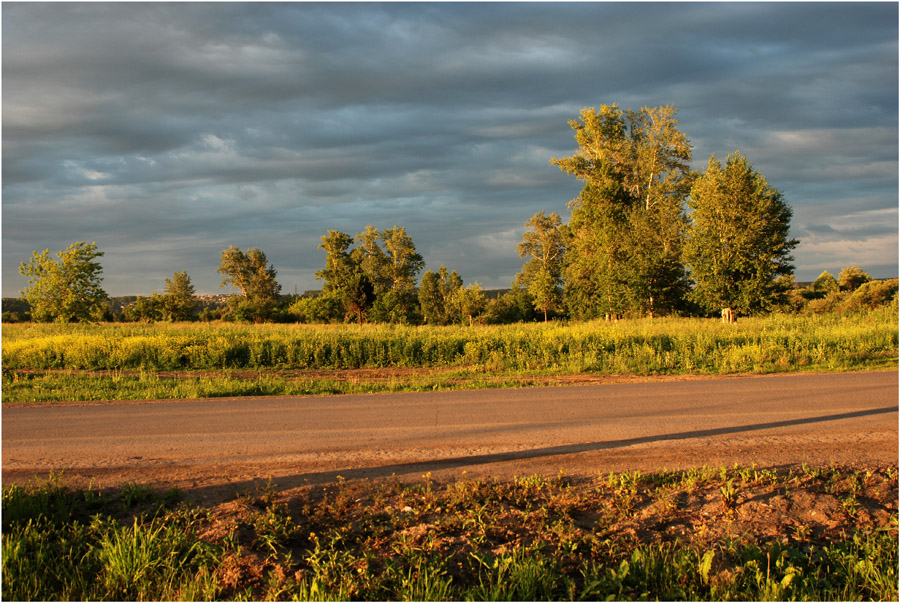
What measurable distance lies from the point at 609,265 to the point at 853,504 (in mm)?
40288

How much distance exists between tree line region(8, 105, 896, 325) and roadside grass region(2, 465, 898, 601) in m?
32.4

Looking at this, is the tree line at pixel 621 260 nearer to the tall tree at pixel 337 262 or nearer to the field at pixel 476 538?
the tall tree at pixel 337 262

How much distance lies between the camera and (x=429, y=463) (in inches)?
275

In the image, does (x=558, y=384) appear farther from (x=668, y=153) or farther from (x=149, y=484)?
(x=668, y=153)

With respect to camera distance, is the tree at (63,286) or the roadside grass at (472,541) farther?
the tree at (63,286)

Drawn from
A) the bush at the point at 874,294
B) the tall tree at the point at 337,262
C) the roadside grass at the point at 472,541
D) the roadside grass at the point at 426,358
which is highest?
the tall tree at the point at 337,262

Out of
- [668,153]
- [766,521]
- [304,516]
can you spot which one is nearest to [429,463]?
[304,516]

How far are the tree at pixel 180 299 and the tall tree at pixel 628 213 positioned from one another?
46620 millimetres

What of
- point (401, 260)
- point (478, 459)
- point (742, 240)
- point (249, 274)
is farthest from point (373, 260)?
point (478, 459)

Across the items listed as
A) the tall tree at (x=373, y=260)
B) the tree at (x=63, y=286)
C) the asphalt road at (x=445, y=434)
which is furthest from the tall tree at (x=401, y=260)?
the asphalt road at (x=445, y=434)

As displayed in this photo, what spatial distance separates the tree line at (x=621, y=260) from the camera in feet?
115

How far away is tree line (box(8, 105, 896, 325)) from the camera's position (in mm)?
34969

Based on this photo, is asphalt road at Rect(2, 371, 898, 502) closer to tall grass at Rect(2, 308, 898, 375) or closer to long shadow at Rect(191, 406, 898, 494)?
long shadow at Rect(191, 406, 898, 494)

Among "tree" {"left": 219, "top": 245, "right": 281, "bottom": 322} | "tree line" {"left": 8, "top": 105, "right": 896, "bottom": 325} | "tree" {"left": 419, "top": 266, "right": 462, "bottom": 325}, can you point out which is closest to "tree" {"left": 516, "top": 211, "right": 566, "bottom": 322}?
"tree line" {"left": 8, "top": 105, "right": 896, "bottom": 325}
